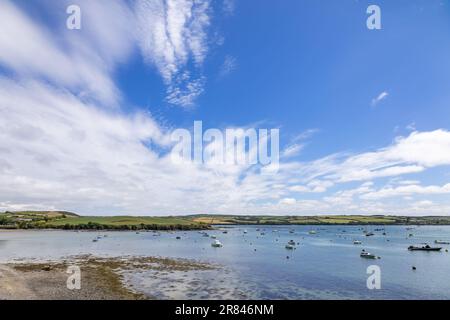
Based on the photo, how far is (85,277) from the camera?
1817 inches

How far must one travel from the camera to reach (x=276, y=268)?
195 ft

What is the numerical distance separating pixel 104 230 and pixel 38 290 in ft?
525

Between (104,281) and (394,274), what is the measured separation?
46.9 metres

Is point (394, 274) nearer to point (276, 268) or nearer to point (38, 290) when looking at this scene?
point (276, 268)

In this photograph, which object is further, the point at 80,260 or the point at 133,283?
the point at 80,260

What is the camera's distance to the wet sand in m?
35.4

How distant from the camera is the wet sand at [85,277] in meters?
35.4

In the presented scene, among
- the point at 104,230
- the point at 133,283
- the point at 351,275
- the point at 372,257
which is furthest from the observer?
the point at 104,230

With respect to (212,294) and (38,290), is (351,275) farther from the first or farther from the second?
(38,290)

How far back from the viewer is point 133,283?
43500 mm
